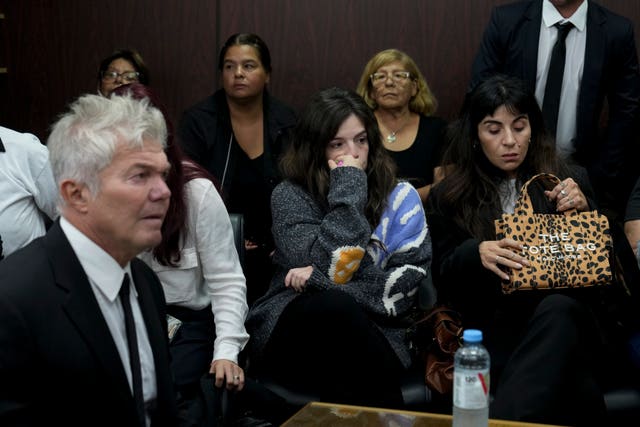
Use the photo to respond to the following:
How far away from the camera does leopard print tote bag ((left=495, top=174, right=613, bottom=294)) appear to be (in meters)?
2.90

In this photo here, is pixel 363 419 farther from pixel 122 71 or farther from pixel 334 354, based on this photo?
pixel 122 71

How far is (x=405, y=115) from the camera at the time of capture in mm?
4180

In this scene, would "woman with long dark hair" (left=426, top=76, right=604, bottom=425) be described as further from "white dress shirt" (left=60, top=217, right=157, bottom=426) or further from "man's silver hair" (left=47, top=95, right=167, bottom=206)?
"man's silver hair" (left=47, top=95, right=167, bottom=206)

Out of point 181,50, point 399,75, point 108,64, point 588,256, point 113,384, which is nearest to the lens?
point 113,384

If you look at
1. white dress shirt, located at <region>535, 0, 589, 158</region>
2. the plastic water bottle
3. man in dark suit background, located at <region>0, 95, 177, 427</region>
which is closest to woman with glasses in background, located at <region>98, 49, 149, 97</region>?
white dress shirt, located at <region>535, 0, 589, 158</region>

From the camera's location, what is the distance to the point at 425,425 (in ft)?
7.07

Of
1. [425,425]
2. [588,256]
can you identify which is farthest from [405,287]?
[425,425]

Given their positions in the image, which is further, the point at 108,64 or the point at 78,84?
the point at 78,84

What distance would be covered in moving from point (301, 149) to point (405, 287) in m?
0.63

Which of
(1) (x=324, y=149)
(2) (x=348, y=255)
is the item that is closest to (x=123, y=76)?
(1) (x=324, y=149)

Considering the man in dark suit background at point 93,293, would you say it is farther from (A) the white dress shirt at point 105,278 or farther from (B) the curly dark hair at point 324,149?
(B) the curly dark hair at point 324,149

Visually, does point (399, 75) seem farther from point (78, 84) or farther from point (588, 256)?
point (78, 84)

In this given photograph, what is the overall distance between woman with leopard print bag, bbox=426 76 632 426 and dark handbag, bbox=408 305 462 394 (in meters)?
0.06

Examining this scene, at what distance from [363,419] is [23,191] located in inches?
51.1
